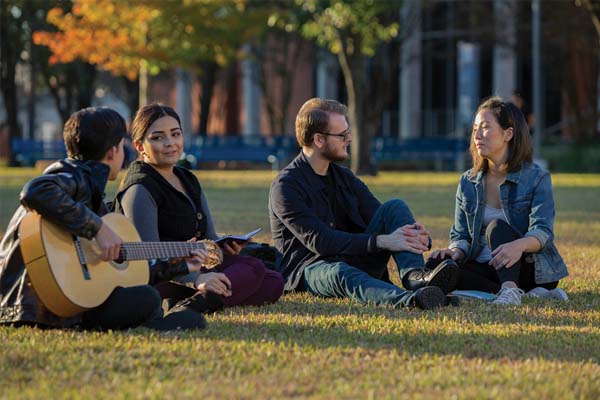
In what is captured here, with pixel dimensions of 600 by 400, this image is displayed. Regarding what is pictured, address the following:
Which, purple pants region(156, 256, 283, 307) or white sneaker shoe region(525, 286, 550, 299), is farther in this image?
white sneaker shoe region(525, 286, 550, 299)

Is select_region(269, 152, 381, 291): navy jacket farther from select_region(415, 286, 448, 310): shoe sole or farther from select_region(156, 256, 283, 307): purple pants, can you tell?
select_region(415, 286, 448, 310): shoe sole

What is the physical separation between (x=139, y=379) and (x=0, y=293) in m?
1.45

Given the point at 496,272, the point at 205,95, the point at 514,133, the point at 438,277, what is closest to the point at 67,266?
the point at 438,277

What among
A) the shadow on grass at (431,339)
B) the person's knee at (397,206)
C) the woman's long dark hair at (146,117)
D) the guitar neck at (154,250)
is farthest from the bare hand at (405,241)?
the woman's long dark hair at (146,117)

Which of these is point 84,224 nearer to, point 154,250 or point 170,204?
point 154,250

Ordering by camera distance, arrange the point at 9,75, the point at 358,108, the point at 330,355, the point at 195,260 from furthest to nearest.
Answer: the point at 9,75, the point at 358,108, the point at 195,260, the point at 330,355

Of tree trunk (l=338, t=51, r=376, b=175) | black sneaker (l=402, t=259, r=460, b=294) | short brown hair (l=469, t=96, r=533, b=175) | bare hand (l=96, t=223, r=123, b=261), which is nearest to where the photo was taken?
bare hand (l=96, t=223, r=123, b=261)

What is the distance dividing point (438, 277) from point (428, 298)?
39cm

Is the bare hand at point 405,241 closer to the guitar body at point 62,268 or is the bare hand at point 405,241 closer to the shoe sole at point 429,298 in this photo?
the shoe sole at point 429,298

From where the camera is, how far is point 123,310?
19.9 feet

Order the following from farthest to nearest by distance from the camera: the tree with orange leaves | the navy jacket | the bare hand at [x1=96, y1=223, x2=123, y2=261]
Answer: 1. the tree with orange leaves
2. the navy jacket
3. the bare hand at [x1=96, y1=223, x2=123, y2=261]

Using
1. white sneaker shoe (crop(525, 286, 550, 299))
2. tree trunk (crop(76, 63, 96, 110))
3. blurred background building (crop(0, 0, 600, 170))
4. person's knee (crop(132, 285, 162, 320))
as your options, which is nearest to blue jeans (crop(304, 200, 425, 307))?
white sneaker shoe (crop(525, 286, 550, 299))

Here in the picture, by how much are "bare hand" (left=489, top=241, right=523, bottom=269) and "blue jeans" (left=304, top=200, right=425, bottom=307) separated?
46cm

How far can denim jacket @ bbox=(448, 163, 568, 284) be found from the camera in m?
7.66
